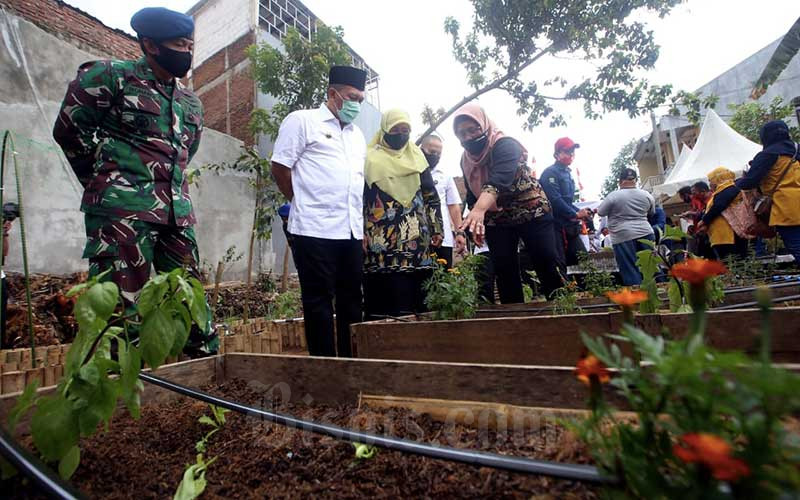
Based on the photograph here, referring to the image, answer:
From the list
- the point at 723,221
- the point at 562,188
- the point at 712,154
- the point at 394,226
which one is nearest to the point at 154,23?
the point at 394,226

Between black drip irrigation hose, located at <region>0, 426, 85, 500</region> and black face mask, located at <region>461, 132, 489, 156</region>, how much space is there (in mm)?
3020

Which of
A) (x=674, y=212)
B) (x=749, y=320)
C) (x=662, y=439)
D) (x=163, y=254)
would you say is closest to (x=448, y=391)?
(x=662, y=439)

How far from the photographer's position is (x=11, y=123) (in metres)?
5.04

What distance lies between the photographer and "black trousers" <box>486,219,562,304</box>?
314 cm

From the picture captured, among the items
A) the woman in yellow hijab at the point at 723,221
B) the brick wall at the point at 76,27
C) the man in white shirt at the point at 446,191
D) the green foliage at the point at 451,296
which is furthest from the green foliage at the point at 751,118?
the brick wall at the point at 76,27

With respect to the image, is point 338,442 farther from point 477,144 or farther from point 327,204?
point 477,144

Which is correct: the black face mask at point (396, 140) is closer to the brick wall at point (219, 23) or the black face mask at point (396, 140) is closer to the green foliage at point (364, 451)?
the green foliage at point (364, 451)

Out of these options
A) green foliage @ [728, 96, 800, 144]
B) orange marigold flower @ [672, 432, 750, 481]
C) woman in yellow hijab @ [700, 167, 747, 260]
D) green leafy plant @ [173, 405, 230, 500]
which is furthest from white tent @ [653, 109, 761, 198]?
orange marigold flower @ [672, 432, 750, 481]

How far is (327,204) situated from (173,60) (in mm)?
1122

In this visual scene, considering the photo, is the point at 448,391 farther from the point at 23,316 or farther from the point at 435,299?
the point at 23,316

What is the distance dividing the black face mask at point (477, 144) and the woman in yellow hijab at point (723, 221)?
3.21 m

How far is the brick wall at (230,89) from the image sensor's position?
10734 millimetres

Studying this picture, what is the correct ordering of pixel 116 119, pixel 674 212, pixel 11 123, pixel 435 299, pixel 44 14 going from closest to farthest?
pixel 116 119
pixel 435 299
pixel 11 123
pixel 44 14
pixel 674 212

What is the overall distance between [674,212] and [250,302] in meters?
12.3
